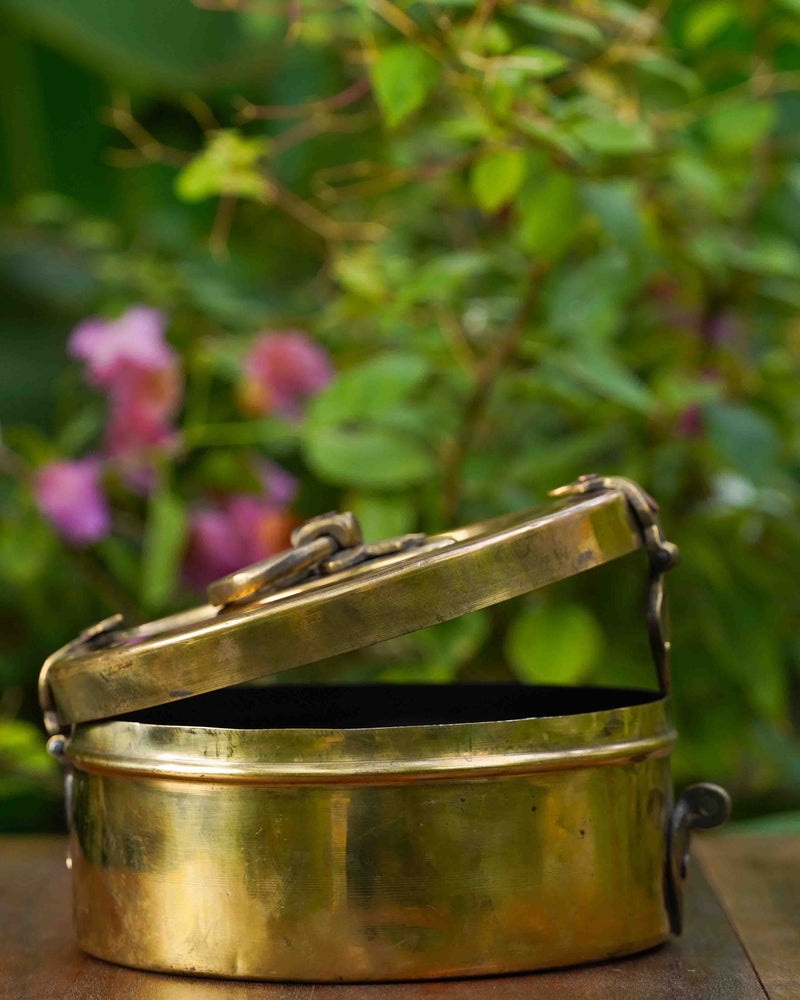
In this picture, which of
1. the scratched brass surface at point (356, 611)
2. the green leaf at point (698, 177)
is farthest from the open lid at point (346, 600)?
the green leaf at point (698, 177)

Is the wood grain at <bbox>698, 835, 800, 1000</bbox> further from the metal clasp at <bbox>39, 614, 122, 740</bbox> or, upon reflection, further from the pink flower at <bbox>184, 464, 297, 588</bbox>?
the pink flower at <bbox>184, 464, 297, 588</bbox>

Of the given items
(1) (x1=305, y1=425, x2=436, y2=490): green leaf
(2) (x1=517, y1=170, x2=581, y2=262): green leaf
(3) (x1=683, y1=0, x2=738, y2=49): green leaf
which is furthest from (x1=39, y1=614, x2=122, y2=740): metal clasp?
(3) (x1=683, y1=0, x2=738, y2=49): green leaf

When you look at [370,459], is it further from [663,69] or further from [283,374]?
[663,69]

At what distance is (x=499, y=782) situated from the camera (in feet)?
2.14

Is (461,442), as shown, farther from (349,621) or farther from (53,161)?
(53,161)

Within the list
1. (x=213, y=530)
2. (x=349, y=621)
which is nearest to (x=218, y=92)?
(x=213, y=530)

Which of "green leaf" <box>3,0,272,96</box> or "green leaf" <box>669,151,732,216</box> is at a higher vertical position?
"green leaf" <box>3,0,272,96</box>

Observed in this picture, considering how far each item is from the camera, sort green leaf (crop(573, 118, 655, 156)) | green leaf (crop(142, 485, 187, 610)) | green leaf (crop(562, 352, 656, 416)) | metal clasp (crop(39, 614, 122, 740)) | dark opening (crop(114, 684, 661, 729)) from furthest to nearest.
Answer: green leaf (crop(142, 485, 187, 610)) < green leaf (crop(562, 352, 656, 416)) < green leaf (crop(573, 118, 655, 156)) < dark opening (crop(114, 684, 661, 729)) < metal clasp (crop(39, 614, 122, 740))

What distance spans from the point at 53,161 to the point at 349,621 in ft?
5.07

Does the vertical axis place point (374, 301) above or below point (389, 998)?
above

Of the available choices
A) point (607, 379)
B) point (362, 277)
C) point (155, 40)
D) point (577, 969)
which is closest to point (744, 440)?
point (607, 379)

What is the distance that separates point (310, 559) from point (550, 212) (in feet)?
1.52

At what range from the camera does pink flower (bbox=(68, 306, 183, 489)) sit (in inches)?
54.0

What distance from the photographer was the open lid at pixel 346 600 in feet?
2.09
